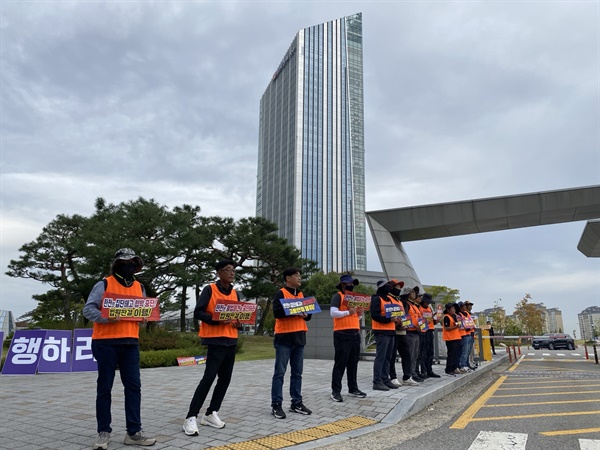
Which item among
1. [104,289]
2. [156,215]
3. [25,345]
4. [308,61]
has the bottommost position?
[25,345]

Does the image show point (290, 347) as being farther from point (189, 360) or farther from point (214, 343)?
point (189, 360)

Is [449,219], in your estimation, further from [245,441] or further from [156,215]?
[156,215]

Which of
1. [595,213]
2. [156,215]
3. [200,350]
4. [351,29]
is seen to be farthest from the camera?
[351,29]

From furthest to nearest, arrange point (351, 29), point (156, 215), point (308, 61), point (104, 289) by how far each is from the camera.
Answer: point (351, 29)
point (308, 61)
point (156, 215)
point (104, 289)

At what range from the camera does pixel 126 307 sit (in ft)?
14.1

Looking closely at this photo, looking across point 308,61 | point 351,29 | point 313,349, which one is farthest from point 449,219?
point 351,29

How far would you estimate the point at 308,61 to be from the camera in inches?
4990

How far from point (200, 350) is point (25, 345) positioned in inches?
221

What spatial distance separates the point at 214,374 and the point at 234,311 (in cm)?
70

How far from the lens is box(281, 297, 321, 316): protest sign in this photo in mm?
5691

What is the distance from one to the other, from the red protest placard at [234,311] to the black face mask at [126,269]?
962 millimetres

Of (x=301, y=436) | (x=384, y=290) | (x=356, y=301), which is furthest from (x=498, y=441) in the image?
(x=384, y=290)

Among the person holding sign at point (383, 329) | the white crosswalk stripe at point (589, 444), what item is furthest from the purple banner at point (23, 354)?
the white crosswalk stripe at point (589, 444)

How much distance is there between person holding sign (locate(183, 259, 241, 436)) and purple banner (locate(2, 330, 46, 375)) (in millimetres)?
8114
